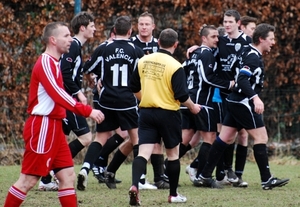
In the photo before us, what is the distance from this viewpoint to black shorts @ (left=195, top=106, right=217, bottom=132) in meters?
10.4

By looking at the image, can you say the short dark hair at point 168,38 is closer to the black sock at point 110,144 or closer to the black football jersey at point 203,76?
the black football jersey at point 203,76

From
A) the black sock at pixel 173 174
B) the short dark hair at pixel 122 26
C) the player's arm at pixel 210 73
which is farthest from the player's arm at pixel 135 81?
the player's arm at pixel 210 73

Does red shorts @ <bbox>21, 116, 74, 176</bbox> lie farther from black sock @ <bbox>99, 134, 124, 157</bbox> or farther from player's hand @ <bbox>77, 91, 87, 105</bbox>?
black sock @ <bbox>99, 134, 124, 157</bbox>

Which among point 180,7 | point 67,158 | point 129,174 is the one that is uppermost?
point 180,7

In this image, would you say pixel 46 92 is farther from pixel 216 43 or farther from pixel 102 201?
pixel 216 43

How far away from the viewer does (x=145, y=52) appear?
10711 millimetres

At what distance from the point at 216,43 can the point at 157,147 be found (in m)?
1.65

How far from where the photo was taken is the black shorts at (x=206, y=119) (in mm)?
10406

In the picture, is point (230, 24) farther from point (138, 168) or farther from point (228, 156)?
point (138, 168)

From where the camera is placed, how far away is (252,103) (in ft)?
31.5

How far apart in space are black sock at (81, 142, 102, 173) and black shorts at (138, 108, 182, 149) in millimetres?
1453

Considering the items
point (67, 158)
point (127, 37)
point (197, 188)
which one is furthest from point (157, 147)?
point (67, 158)

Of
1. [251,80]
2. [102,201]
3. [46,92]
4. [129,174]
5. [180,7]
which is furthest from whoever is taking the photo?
[180,7]

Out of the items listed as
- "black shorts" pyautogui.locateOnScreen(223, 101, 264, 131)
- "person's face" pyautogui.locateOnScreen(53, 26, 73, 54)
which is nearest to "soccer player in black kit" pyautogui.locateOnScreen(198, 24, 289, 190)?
"black shorts" pyautogui.locateOnScreen(223, 101, 264, 131)
